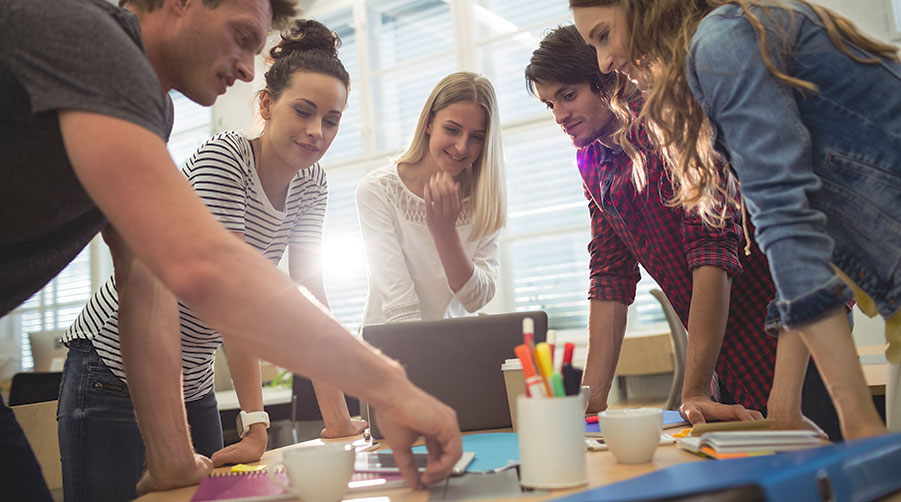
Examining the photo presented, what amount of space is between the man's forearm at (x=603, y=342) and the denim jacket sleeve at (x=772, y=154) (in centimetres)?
73

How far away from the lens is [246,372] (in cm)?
138

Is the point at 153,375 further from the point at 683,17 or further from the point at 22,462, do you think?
the point at 683,17

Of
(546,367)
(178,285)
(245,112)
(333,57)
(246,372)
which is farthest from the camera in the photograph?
(245,112)

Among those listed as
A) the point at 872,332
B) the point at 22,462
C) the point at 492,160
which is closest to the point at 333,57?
the point at 492,160

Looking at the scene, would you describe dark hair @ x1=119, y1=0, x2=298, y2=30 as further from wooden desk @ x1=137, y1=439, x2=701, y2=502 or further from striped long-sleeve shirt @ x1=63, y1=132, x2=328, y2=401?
wooden desk @ x1=137, y1=439, x2=701, y2=502

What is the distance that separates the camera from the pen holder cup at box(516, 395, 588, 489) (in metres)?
0.75

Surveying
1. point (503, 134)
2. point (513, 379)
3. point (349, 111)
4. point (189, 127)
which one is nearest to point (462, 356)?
point (513, 379)

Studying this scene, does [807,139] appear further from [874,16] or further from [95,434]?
[874,16]

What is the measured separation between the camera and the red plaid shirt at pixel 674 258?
1.45m

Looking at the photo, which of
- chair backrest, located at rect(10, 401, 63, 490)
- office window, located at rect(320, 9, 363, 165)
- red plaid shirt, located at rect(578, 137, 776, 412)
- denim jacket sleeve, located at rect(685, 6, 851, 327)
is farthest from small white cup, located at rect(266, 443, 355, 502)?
office window, located at rect(320, 9, 363, 165)

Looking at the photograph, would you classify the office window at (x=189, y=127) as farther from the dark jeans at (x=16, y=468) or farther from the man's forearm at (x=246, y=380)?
the dark jeans at (x=16, y=468)

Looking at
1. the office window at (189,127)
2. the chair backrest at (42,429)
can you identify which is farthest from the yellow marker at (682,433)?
the office window at (189,127)

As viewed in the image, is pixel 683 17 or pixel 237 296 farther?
pixel 683 17

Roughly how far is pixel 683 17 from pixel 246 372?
1.02 m
